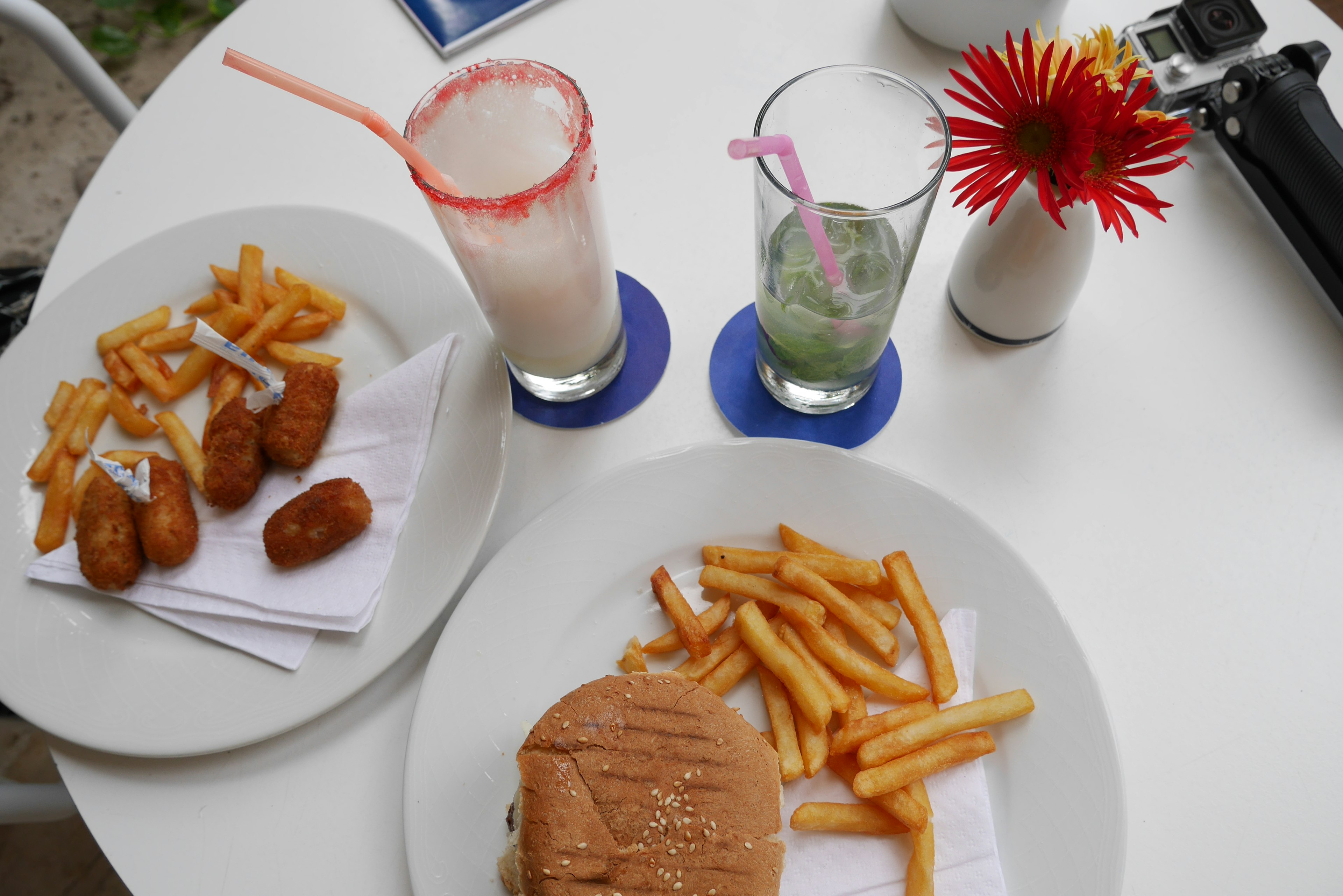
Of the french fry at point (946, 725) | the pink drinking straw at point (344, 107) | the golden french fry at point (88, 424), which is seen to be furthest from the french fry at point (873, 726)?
the golden french fry at point (88, 424)

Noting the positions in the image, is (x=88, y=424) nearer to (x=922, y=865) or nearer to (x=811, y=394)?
(x=811, y=394)

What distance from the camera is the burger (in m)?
1.27

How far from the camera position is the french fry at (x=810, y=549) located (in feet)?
5.06

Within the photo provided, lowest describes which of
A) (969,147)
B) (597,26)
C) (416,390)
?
(969,147)

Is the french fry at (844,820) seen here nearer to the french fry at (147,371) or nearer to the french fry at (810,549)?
the french fry at (810,549)

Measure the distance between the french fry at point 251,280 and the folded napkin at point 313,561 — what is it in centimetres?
31

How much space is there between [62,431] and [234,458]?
421 mm

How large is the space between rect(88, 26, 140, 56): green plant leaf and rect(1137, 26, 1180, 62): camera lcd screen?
15.3 ft

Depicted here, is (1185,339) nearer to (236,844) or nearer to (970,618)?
(970,618)

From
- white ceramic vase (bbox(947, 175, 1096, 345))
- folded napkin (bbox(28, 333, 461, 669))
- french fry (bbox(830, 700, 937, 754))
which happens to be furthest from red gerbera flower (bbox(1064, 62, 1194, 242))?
folded napkin (bbox(28, 333, 461, 669))

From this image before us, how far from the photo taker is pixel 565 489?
5.68 ft

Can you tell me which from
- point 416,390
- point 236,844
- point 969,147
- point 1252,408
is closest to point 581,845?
point 236,844

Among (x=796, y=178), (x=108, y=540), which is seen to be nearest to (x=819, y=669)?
(x=796, y=178)

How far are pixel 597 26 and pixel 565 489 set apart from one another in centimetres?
138
